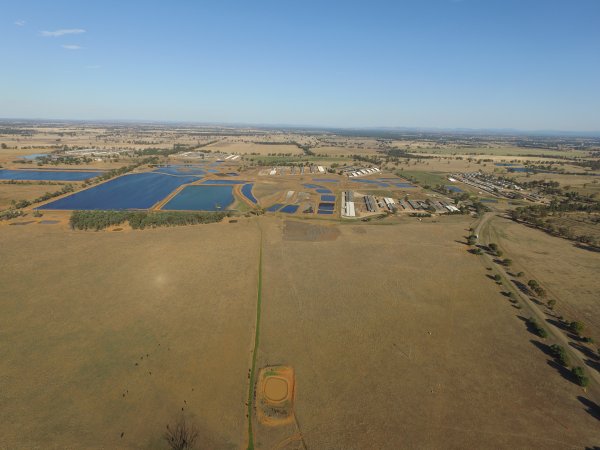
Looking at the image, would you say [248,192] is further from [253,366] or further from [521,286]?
[521,286]

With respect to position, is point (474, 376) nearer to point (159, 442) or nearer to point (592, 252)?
A: point (159, 442)

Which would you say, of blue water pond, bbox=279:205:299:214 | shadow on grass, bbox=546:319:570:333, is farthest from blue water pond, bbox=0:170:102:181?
shadow on grass, bbox=546:319:570:333

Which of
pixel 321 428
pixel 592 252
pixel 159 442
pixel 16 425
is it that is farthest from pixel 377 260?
pixel 16 425

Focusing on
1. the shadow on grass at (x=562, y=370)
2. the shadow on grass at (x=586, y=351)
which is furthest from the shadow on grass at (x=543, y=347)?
the shadow on grass at (x=586, y=351)

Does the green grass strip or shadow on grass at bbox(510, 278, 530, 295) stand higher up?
shadow on grass at bbox(510, 278, 530, 295)

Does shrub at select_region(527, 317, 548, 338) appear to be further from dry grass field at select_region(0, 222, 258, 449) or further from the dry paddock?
dry grass field at select_region(0, 222, 258, 449)

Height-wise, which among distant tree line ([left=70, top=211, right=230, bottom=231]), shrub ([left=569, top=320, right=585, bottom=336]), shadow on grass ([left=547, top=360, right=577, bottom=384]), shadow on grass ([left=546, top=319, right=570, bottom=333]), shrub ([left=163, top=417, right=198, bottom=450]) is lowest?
shrub ([left=163, top=417, right=198, bottom=450])
